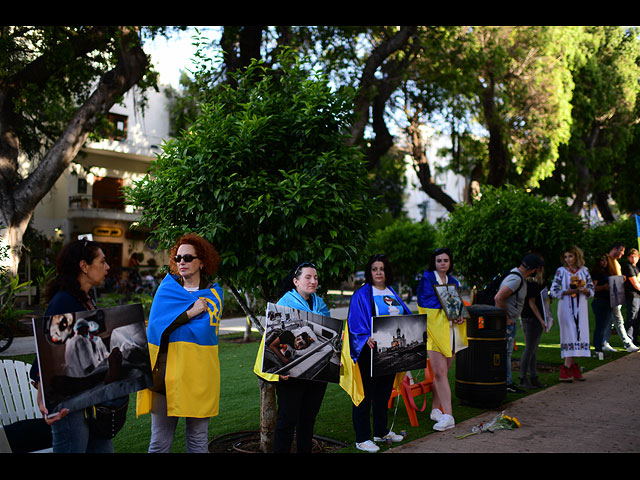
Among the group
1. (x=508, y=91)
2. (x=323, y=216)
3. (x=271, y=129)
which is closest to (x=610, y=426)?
(x=323, y=216)

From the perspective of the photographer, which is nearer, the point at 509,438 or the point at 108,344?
the point at 108,344

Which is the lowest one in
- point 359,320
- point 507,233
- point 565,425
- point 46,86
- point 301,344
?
point 565,425

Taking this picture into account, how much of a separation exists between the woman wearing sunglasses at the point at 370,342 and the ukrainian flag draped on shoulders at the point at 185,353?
163 cm

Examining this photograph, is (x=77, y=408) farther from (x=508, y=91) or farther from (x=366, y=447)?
(x=508, y=91)

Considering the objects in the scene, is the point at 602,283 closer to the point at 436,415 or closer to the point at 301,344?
the point at 436,415

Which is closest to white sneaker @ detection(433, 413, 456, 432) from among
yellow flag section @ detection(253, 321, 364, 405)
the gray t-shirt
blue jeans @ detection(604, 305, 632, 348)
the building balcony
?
yellow flag section @ detection(253, 321, 364, 405)

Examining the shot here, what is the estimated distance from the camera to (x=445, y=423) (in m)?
6.00

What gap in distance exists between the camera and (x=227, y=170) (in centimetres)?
519

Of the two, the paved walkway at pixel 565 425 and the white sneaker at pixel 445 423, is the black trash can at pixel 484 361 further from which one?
the white sneaker at pixel 445 423

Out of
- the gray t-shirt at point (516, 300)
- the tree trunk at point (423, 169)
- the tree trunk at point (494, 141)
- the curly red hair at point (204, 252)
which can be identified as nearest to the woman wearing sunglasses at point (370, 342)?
the curly red hair at point (204, 252)

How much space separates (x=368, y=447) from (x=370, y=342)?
973 millimetres

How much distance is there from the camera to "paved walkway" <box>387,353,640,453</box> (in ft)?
17.5

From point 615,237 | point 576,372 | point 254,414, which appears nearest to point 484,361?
point 576,372
